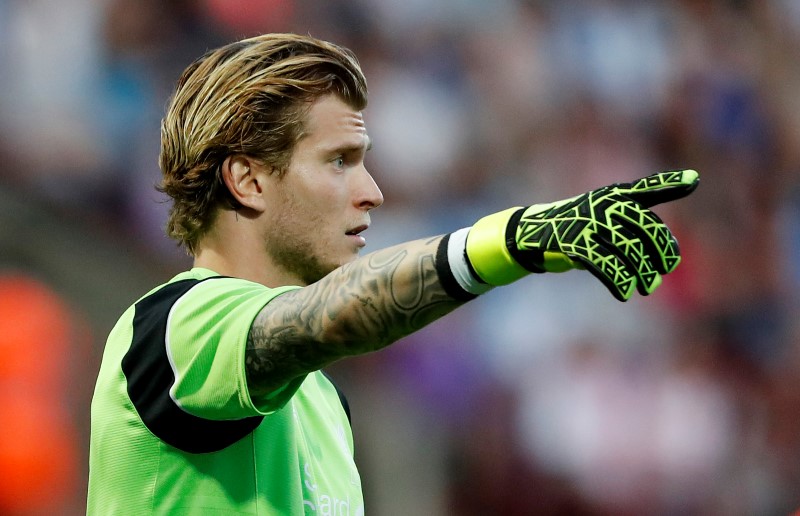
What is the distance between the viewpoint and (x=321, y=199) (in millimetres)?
2508

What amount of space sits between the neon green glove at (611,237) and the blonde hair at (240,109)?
3.29 feet

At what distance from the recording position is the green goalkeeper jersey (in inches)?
76.7

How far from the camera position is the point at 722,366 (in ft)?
19.2

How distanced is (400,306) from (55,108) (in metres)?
3.53

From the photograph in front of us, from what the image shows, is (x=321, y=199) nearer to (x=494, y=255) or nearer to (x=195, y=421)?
(x=195, y=421)

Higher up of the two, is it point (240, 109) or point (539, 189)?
point (539, 189)

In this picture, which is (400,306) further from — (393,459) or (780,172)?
(780,172)

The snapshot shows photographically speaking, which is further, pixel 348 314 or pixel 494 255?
pixel 348 314

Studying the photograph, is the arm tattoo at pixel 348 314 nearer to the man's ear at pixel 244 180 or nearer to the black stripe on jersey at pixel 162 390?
the black stripe on jersey at pixel 162 390

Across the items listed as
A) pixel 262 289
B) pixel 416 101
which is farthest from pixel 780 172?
pixel 262 289

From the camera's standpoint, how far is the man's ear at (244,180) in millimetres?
2508

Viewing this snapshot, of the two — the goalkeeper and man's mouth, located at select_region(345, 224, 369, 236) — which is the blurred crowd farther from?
man's mouth, located at select_region(345, 224, 369, 236)

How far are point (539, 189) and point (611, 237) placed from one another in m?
4.31

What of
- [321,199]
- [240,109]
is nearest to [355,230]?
[321,199]
